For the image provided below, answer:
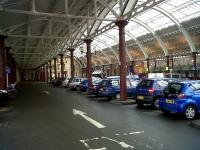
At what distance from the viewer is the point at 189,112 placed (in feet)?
37.1

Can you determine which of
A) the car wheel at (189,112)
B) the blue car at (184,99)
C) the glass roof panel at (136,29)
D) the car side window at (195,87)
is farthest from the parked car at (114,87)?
the glass roof panel at (136,29)

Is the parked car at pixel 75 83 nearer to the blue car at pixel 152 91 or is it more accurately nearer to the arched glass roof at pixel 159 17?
the arched glass roof at pixel 159 17

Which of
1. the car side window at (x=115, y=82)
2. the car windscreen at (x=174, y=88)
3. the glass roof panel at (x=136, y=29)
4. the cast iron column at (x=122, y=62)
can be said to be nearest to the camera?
the car windscreen at (x=174, y=88)

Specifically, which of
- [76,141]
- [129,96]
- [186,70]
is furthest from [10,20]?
[186,70]

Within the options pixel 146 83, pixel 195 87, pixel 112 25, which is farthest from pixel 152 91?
pixel 112 25

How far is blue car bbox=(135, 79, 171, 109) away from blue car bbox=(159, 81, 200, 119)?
2705 millimetres

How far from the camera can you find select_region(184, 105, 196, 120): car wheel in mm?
11266

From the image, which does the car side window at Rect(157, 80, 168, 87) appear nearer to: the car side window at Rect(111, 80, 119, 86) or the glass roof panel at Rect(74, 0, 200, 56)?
the car side window at Rect(111, 80, 119, 86)

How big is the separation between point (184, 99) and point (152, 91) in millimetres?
3476

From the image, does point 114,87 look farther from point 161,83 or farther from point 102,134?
point 102,134

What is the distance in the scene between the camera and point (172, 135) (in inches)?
336

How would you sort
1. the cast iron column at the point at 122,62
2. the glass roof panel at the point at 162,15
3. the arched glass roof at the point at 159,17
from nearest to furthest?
1. the cast iron column at the point at 122,62
2. the glass roof panel at the point at 162,15
3. the arched glass roof at the point at 159,17

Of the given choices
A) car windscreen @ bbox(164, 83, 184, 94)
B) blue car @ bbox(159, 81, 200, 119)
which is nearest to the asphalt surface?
blue car @ bbox(159, 81, 200, 119)

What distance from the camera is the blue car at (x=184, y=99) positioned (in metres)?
11.3
